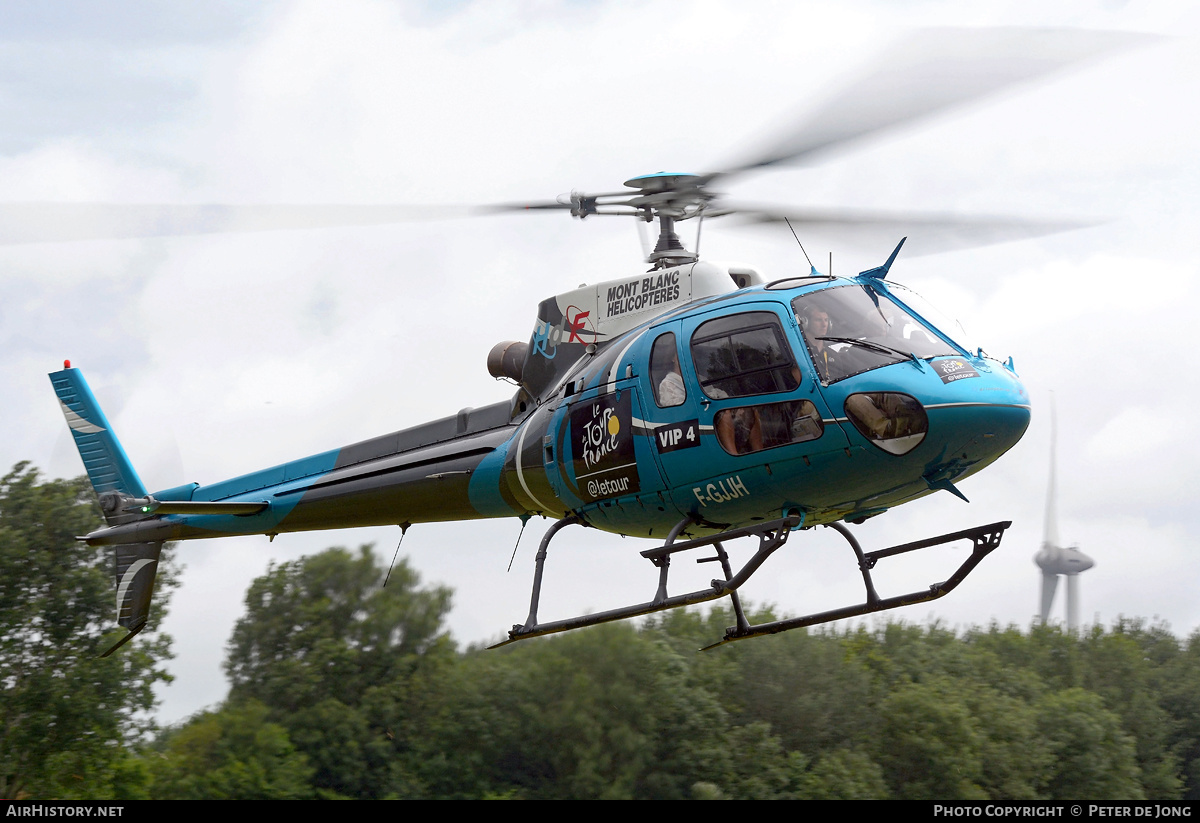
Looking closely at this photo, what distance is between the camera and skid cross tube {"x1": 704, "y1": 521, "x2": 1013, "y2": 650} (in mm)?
9844

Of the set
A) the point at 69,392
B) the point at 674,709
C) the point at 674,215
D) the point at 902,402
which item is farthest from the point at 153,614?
the point at 902,402

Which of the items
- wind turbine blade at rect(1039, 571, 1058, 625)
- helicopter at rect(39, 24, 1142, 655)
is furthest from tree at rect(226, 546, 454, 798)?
wind turbine blade at rect(1039, 571, 1058, 625)

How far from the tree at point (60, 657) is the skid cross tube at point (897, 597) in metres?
28.5

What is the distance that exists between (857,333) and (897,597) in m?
2.47

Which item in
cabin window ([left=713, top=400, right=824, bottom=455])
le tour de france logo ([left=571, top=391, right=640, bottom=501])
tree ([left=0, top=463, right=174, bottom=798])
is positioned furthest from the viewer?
tree ([left=0, top=463, right=174, bottom=798])

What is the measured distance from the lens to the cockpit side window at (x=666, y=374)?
33.1ft

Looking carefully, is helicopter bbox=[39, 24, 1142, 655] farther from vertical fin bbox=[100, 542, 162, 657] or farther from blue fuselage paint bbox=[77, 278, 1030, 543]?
vertical fin bbox=[100, 542, 162, 657]

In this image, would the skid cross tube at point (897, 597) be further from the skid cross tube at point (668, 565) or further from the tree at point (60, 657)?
the tree at point (60, 657)

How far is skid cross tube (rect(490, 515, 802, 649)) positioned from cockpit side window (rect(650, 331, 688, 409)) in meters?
1.05

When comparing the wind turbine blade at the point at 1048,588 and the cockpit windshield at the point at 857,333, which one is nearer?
the cockpit windshield at the point at 857,333

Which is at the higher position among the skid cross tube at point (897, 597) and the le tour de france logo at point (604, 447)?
the le tour de france logo at point (604, 447)

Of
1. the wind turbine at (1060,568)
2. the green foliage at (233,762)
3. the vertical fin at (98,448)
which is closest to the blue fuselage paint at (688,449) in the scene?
Answer: the vertical fin at (98,448)
